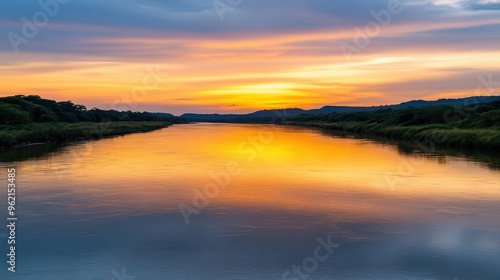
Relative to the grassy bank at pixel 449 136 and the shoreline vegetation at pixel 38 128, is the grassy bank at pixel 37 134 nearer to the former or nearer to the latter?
the shoreline vegetation at pixel 38 128

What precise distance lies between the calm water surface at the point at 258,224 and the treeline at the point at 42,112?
25.5 metres

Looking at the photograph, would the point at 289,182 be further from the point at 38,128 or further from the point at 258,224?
the point at 38,128

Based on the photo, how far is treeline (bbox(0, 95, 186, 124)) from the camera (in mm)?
43750

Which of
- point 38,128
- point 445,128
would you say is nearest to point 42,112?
point 38,128

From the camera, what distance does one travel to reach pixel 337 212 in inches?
496

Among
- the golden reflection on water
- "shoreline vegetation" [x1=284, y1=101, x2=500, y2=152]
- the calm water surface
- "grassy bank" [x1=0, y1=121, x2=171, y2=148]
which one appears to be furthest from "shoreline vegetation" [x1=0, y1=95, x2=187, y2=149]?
"shoreline vegetation" [x1=284, y1=101, x2=500, y2=152]

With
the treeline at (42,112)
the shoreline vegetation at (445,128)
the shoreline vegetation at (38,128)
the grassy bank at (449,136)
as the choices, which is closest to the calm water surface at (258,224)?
the grassy bank at (449,136)

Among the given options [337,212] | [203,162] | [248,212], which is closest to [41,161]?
[203,162]

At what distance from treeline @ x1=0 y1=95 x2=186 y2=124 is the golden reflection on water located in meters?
19.6

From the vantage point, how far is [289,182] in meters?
17.8

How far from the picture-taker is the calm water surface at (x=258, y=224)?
8.38m

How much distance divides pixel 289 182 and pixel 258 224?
6629 mm

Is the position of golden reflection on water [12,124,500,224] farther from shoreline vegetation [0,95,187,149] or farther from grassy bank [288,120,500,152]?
shoreline vegetation [0,95,187,149]

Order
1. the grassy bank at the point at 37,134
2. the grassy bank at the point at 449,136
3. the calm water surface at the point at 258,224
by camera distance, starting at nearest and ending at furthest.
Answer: the calm water surface at the point at 258,224 < the grassy bank at the point at 449,136 < the grassy bank at the point at 37,134
